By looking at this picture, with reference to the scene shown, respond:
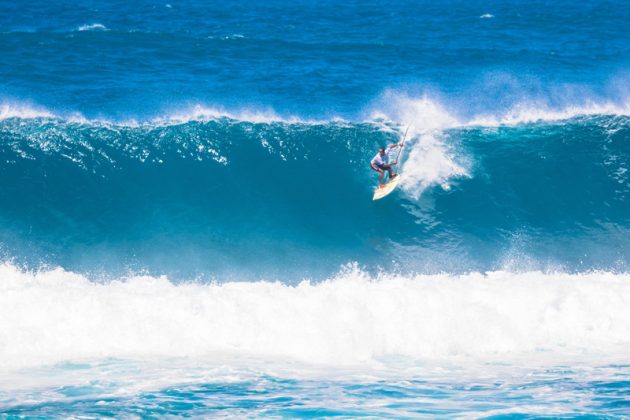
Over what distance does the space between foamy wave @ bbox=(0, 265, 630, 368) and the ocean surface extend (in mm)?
62

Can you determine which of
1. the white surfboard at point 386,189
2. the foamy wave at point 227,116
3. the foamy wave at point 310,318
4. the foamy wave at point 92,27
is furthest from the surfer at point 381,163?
the foamy wave at point 92,27

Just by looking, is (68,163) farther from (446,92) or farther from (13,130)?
(446,92)

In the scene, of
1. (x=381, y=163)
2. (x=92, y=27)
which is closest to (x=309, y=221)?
(x=381, y=163)

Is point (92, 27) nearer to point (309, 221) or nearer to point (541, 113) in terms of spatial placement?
point (309, 221)

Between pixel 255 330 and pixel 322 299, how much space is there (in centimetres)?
182

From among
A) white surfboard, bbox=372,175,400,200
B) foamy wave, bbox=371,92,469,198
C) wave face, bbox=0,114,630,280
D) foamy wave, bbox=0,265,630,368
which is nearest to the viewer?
foamy wave, bbox=0,265,630,368

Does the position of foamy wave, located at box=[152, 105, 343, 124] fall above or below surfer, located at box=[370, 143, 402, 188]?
above

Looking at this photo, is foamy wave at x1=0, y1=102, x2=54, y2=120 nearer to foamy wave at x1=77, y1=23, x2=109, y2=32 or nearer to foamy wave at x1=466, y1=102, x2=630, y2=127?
foamy wave at x1=77, y1=23, x2=109, y2=32

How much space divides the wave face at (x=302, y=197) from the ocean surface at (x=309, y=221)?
0.23ft

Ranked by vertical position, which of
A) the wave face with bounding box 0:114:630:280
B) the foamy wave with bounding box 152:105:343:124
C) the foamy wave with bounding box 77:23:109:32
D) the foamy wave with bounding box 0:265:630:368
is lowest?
the foamy wave with bounding box 0:265:630:368

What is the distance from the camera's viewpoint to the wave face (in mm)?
18594

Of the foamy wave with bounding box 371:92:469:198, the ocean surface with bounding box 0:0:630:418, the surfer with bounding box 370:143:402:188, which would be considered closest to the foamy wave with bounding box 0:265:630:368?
the ocean surface with bounding box 0:0:630:418

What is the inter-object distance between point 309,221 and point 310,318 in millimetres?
4453

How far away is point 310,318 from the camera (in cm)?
1594
